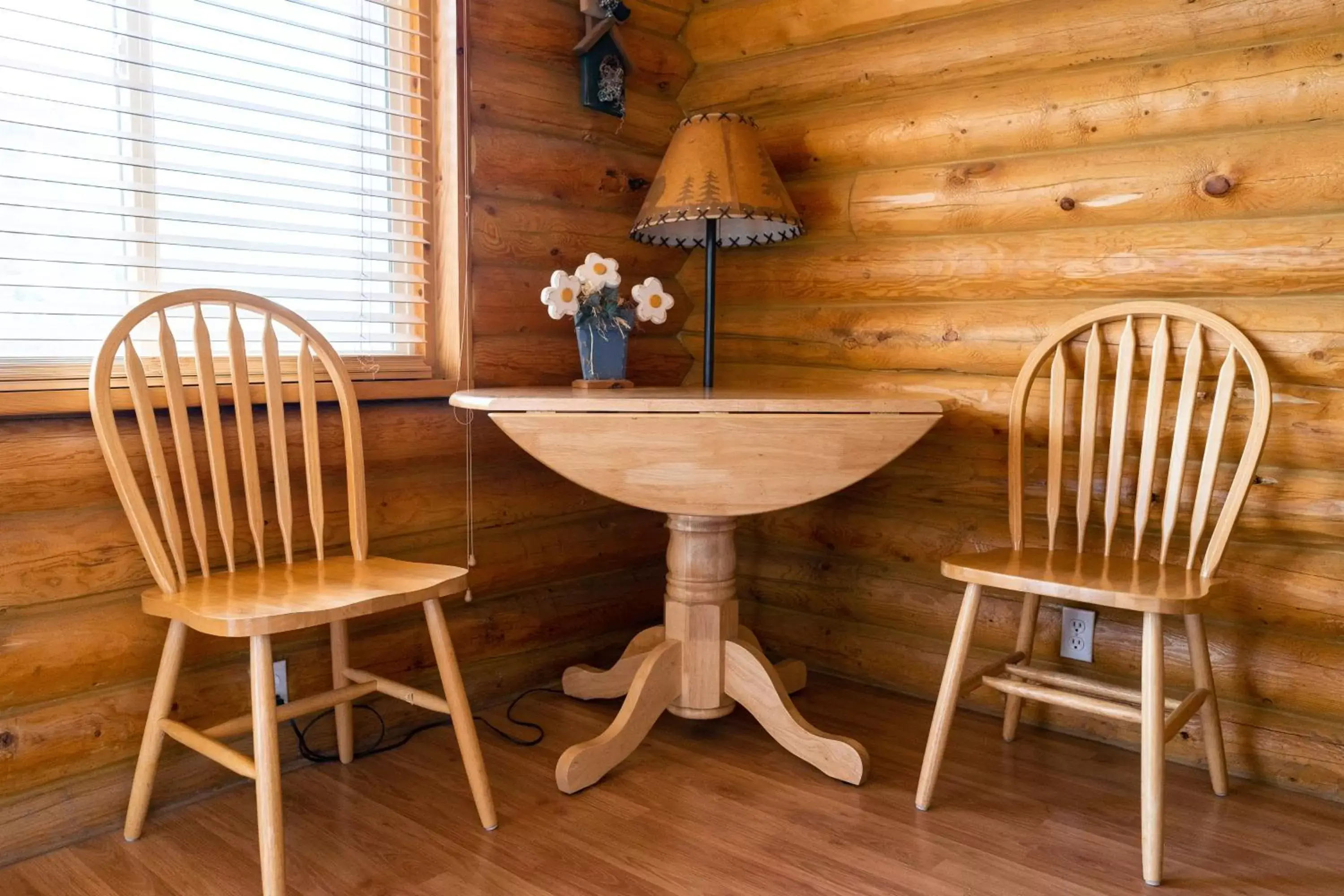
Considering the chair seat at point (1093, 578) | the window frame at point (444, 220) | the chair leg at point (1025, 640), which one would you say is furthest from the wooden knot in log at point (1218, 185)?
the window frame at point (444, 220)

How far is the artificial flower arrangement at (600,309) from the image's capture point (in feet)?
7.44

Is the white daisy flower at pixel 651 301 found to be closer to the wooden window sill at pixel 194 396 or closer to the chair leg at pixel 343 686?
the wooden window sill at pixel 194 396

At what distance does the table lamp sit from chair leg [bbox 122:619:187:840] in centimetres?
133

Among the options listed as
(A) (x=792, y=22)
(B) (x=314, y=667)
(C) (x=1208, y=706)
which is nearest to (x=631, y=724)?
(B) (x=314, y=667)

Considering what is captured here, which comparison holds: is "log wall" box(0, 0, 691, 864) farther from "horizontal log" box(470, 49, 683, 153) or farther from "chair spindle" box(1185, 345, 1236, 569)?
"chair spindle" box(1185, 345, 1236, 569)

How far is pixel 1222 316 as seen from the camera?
2.09 metres

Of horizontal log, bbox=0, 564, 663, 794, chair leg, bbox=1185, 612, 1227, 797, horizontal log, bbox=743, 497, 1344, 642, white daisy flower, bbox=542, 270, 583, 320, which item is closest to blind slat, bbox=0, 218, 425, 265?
white daisy flower, bbox=542, 270, 583, 320

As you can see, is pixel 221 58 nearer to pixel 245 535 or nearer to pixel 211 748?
→ pixel 245 535

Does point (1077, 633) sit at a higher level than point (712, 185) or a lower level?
lower

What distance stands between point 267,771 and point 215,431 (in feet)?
2.12

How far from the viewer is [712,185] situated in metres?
2.41

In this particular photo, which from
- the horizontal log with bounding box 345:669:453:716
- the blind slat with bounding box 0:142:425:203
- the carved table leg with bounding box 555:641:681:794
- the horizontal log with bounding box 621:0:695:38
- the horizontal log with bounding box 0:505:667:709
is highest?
the horizontal log with bounding box 621:0:695:38

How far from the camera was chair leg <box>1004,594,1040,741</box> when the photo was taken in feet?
7.31

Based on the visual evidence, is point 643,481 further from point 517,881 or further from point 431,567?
point 517,881
